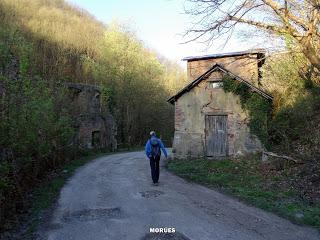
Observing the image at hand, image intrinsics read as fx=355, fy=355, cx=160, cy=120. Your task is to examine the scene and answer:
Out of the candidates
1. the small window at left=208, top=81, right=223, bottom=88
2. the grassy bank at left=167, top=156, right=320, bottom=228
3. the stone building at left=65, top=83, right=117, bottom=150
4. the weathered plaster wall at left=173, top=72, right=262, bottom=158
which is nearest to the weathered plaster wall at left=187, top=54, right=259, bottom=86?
the small window at left=208, top=81, right=223, bottom=88

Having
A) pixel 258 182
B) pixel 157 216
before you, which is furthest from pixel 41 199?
pixel 258 182

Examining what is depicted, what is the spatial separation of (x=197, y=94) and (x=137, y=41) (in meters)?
18.3

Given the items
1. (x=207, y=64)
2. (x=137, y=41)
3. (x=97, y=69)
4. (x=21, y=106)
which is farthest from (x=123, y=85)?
(x=21, y=106)

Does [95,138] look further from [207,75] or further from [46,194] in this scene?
[46,194]

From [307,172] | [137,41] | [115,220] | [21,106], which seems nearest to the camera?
[115,220]

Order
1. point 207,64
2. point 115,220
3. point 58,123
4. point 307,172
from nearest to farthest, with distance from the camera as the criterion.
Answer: point 115,220 < point 307,172 < point 58,123 < point 207,64

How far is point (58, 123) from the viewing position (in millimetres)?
15734

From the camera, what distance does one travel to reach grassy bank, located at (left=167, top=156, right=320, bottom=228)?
901 centimetres

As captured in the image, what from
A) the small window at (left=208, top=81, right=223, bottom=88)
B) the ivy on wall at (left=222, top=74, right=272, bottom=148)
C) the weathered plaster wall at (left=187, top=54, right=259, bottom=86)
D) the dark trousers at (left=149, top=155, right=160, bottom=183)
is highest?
the weathered plaster wall at (left=187, top=54, right=259, bottom=86)

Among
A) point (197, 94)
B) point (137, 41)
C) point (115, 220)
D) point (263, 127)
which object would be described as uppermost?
point (137, 41)

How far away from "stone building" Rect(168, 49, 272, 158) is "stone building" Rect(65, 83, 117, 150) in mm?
8162

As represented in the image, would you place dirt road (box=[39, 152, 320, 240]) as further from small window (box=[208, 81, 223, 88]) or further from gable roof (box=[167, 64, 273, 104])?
small window (box=[208, 81, 223, 88])

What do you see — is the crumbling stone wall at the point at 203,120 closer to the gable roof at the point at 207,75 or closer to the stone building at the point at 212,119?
the stone building at the point at 212,119

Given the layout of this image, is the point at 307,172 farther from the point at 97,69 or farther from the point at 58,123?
the point at 97,69
